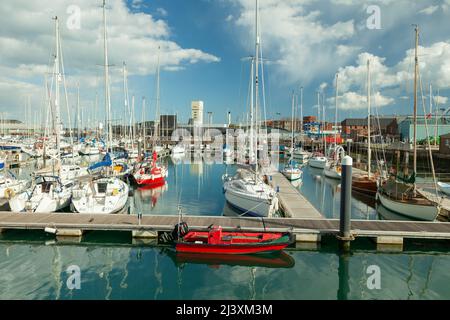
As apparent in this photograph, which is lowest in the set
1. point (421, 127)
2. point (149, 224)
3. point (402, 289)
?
point (402, 289)

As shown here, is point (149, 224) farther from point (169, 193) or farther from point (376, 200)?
point (376, 200)

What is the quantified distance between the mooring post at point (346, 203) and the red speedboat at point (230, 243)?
116 inches

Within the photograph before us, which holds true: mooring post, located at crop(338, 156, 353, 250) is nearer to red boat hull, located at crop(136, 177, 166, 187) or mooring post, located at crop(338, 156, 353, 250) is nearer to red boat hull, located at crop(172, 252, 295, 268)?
red boat hull, located at crop(172, 252, 295, 268)

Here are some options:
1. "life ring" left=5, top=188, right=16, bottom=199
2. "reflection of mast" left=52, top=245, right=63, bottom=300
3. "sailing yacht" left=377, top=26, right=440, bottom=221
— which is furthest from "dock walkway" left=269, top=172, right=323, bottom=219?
"life ring" left=5, top=188, right=16, bottom=199

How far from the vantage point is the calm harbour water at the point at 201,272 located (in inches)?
482

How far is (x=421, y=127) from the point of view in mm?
71938

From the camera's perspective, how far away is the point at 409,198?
71.8ft

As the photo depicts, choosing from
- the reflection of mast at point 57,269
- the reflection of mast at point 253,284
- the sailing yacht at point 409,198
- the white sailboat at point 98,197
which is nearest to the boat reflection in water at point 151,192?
the white sailboat at point 98,197

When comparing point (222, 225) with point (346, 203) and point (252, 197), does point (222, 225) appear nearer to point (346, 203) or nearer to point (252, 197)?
point (252, 197)

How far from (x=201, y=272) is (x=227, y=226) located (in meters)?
3.90

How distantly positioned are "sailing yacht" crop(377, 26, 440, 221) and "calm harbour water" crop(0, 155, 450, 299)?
3707 mm

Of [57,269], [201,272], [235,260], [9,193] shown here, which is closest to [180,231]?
[201,272]

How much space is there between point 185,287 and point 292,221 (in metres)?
7.96
